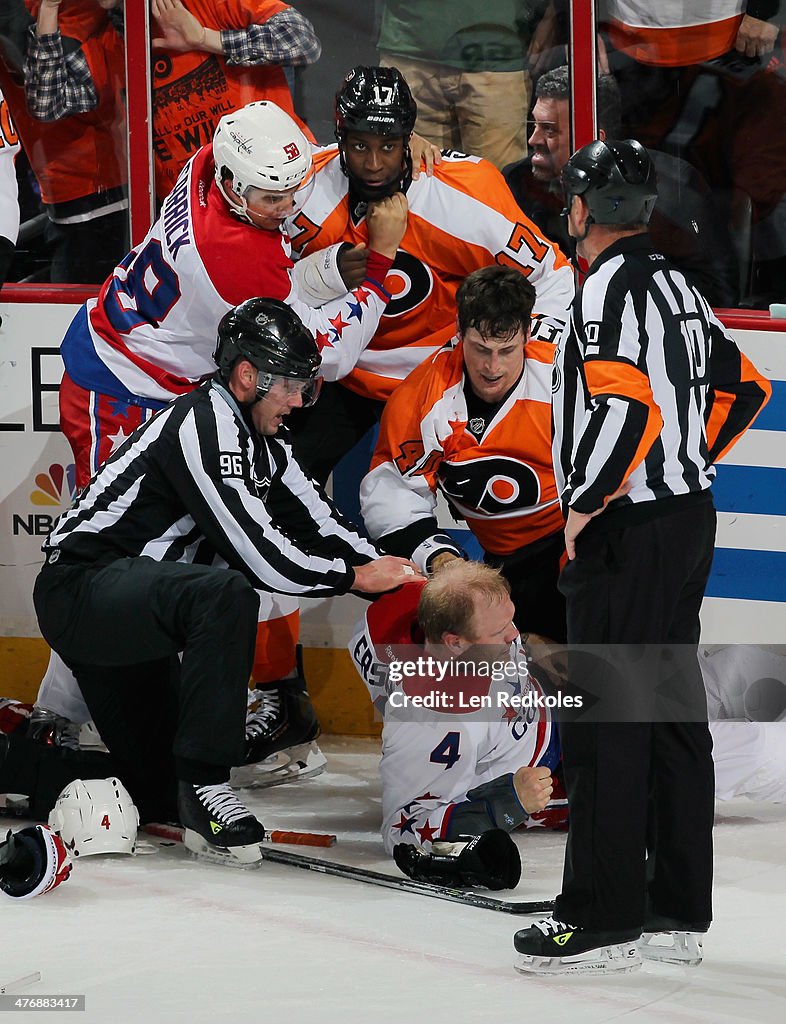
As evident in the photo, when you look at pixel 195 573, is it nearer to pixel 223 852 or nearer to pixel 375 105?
pixel 223 852

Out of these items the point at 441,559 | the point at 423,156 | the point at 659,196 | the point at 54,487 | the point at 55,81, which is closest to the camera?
the point at 441,559

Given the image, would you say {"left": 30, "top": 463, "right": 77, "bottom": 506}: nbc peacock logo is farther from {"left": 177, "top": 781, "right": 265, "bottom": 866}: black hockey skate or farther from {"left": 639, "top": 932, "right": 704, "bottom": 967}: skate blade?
{"left": 639, "top": 932, "right": 704, "bottom": 967}: skate blade

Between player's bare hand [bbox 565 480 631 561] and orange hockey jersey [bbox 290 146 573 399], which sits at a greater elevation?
orange hockey jersey [bbox 290 146 573 399]

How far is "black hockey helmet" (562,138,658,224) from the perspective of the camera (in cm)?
269

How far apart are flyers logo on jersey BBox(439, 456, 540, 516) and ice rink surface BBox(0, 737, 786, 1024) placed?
84 cm

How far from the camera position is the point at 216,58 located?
4.28 metres

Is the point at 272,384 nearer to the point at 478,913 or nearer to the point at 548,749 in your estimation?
the point at 548,749

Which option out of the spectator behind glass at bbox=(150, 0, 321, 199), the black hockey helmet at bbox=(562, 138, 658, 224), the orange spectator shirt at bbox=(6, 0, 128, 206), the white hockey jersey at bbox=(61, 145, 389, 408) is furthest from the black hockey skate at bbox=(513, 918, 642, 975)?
the orange spectator shirt at bbox=(6, 0, 128, 206)

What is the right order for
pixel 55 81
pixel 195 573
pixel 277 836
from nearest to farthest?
pixel 195 573, pixel 277 836, pixel 55 81

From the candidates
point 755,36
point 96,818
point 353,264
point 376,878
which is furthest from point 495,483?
point 755,36

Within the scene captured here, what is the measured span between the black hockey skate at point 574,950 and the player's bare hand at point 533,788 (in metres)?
0.53

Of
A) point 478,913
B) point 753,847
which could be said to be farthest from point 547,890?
point 753,847

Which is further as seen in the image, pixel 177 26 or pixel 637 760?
pixel 177 26

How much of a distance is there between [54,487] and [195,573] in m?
1.16
